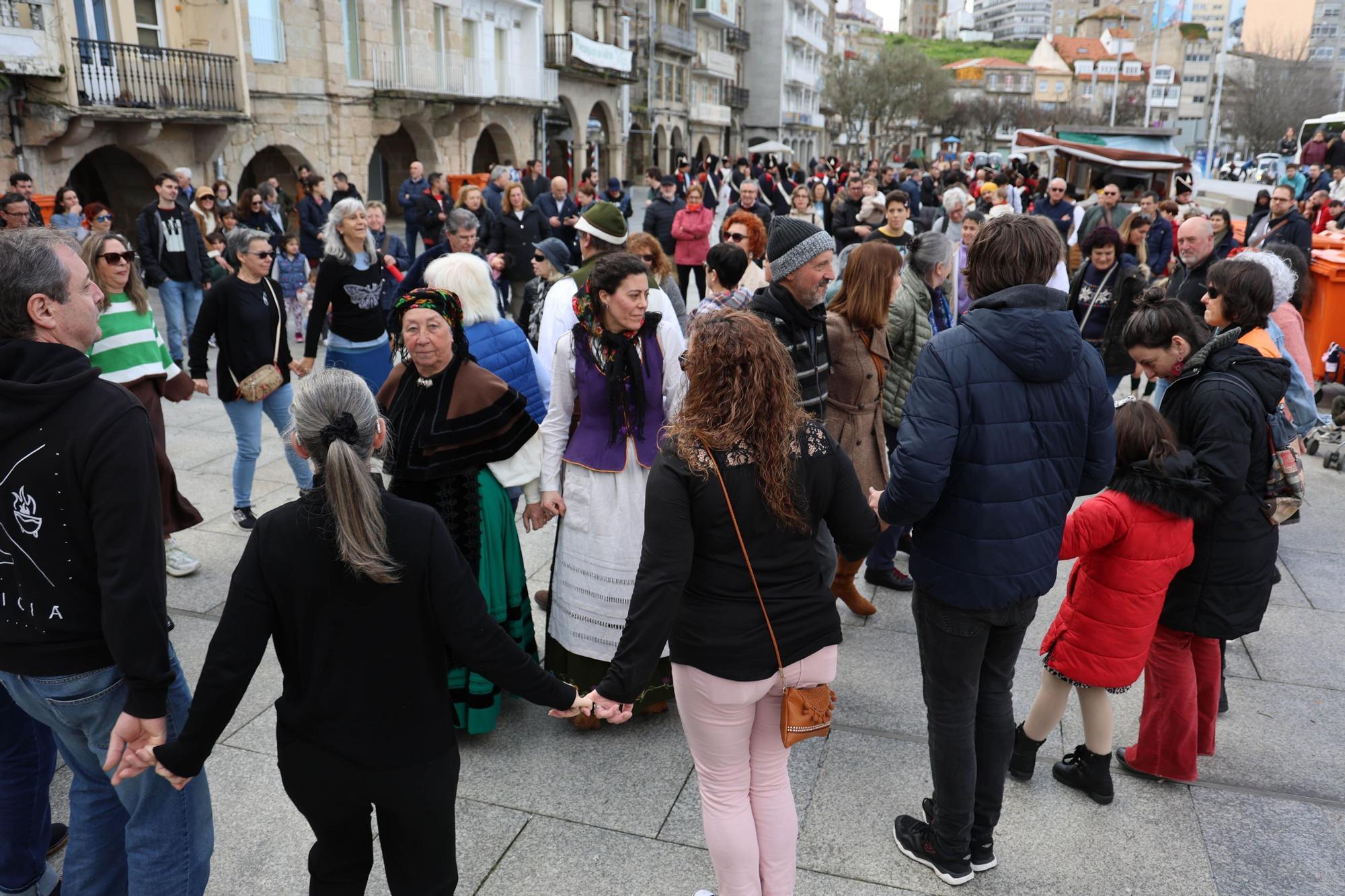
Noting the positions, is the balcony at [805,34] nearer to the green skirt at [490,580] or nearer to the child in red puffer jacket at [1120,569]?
the green skirt at [490,580]

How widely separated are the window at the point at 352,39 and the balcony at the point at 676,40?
86.5 ft

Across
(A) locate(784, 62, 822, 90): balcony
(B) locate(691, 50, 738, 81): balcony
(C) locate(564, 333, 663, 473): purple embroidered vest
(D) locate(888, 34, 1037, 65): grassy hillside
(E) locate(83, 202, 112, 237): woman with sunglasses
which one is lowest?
(C) locate(564, 333, 663, 473): purple embroidered vest

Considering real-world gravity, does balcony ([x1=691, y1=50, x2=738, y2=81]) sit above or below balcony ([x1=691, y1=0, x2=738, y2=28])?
below

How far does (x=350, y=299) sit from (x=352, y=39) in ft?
62.0

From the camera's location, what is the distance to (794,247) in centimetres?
380

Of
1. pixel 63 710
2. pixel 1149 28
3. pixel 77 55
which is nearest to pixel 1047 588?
pixel 63 710

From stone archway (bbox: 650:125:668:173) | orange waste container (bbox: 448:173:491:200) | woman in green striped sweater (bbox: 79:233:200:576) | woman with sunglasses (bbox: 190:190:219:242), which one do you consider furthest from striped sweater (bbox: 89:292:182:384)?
stone archway (bbox: 650:125:668:173)

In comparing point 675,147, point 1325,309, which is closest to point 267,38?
point 1325,309

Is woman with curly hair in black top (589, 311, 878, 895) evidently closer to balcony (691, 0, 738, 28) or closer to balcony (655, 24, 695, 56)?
balcony (655, 24, 695, 56)

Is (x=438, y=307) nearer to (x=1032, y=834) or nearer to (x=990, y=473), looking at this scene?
(x=990, y=473)

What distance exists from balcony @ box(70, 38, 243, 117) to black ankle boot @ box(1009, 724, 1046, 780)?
1604 centimetres

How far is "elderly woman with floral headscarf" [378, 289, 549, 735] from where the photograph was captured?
3.44 m

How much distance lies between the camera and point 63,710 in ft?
7.52

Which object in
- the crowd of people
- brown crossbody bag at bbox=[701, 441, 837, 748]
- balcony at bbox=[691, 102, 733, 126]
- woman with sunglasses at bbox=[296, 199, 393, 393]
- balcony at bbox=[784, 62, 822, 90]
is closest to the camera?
the crowd of people
